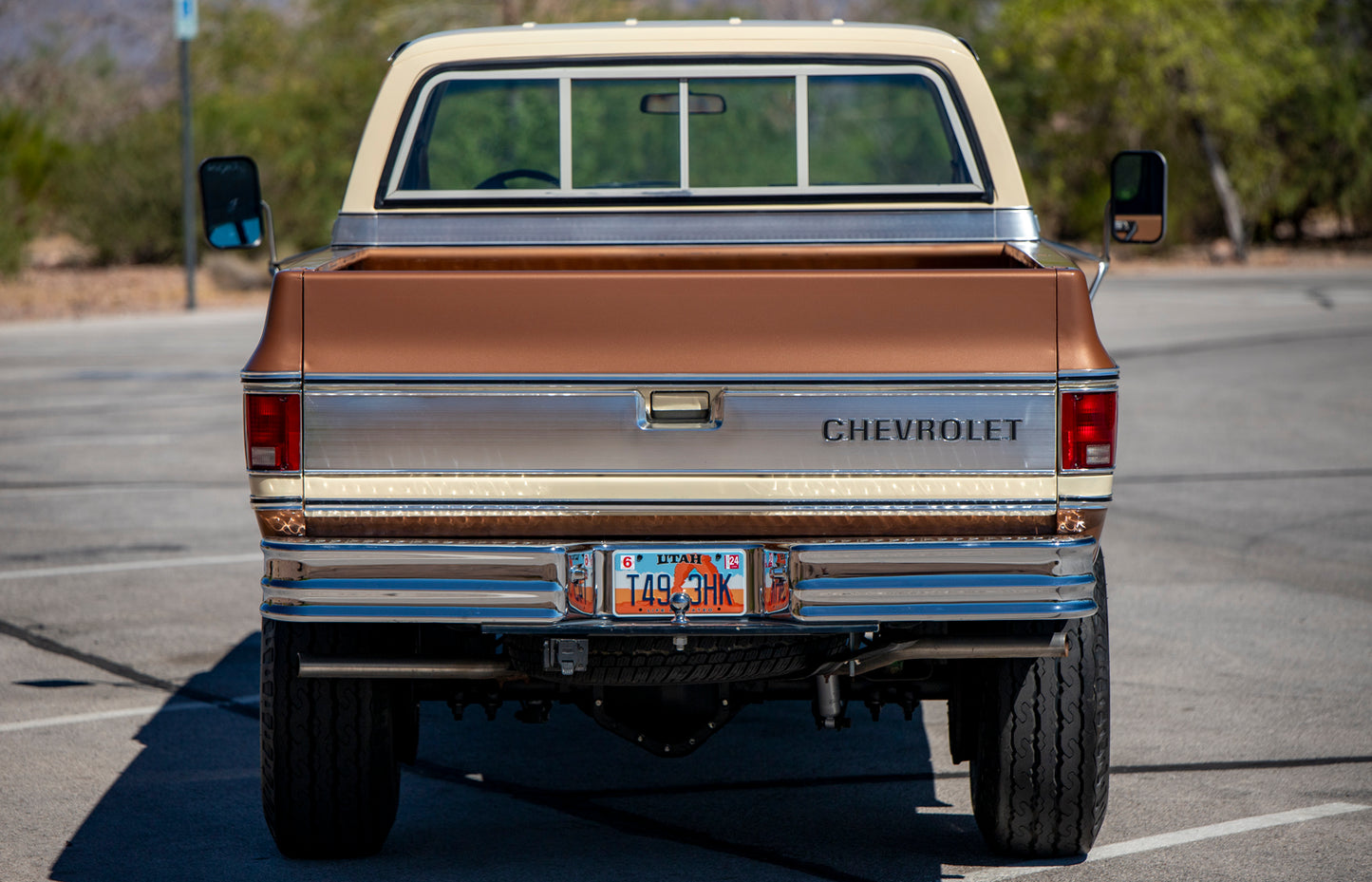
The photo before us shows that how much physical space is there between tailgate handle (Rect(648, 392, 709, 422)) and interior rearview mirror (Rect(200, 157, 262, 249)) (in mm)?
2369

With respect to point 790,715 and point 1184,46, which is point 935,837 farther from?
point 1184,46

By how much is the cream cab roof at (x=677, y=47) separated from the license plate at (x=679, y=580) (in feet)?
7.01

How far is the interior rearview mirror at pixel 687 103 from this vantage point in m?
5.50

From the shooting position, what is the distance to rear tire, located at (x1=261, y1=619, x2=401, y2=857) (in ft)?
13.6

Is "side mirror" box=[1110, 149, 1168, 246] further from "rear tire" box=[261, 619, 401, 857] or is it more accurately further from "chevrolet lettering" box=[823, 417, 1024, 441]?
"rear tire" box=[261, 619, 401, 857]

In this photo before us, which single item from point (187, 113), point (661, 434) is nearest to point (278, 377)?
point (661, 434)

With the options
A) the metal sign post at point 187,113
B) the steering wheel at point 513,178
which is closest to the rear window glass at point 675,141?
the steering wheel at point 513,178

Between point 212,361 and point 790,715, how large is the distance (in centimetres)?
1333

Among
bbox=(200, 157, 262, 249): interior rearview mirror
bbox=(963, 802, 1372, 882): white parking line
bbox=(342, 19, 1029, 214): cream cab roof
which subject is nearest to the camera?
bbox=(963, 802, 1372, 882): white parking line

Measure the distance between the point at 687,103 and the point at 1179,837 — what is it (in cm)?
279

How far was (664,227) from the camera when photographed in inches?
203

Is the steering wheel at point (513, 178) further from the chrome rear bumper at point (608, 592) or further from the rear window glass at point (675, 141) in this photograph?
the chrome rear bumper at point (608, 592)

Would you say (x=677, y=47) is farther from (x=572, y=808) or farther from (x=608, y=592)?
(x=572, y=808)

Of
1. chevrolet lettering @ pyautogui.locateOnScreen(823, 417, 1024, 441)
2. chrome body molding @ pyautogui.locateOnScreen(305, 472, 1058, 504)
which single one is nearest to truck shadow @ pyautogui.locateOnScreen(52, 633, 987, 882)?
chrome body molding @ pyautogui.locateOnScreen(305, 472, 1058, 504)
